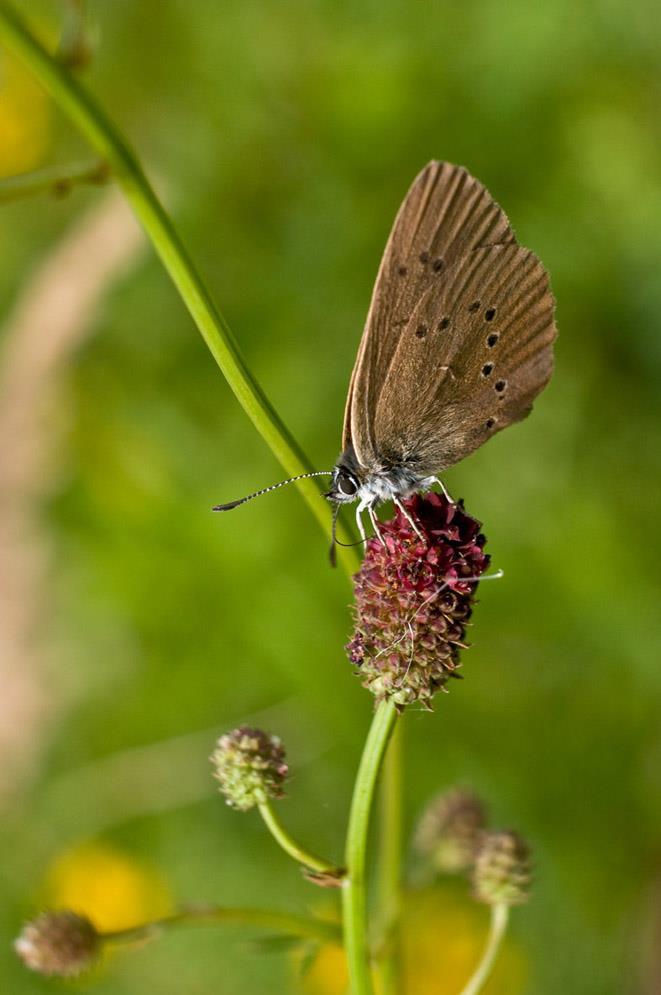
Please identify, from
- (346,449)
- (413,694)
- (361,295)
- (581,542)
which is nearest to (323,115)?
(361,295)

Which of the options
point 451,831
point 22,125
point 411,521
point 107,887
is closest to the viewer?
point 411,521

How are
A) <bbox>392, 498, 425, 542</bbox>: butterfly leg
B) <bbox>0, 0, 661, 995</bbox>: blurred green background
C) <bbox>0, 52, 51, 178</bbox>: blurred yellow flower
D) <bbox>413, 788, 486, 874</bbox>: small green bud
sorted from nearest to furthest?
<bbox>392, 498, 425, 542</bbox>: butterfly leg < <bbox>413, 788, 486, 874</bbox>: small green bud < <bbox>0, 0, 661, 995</bbox>: blurred green background < <bbox>0, 52, 51, 178</bbox>: blurred yellow flower

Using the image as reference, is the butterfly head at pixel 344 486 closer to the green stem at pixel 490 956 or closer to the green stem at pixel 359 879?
the green stem at pixel 359 879

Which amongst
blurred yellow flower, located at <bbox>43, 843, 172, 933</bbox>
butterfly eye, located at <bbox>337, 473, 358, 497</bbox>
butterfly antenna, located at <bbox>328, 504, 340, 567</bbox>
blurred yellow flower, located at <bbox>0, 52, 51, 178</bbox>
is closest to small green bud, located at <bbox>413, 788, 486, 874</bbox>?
butterfly antenna, located at <bbox>328, 504, 340, 567</bbox>

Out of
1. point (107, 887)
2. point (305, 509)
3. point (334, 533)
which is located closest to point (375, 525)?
point (334, 533)

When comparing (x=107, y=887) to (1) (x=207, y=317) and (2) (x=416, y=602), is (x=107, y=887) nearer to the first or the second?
(2) (x=416, y=602)

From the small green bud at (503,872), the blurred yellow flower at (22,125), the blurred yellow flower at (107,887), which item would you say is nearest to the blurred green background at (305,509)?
the blurred yellow flower at (107,887)

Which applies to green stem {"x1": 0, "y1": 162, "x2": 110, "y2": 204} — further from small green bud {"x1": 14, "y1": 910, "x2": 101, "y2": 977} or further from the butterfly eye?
small green bud {"x1": 14, "y1": 910, "x2": 101, "y2": 977}

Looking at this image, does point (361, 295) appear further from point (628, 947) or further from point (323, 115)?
point (628, 947)
